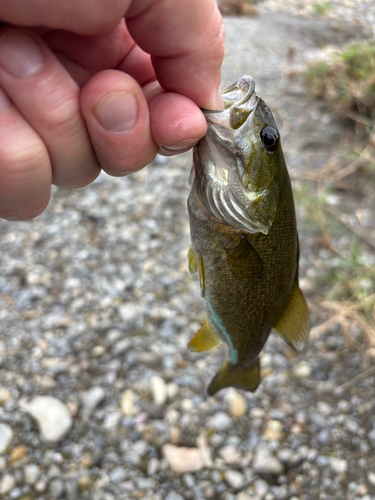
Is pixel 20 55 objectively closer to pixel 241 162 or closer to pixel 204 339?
pixel 241 162

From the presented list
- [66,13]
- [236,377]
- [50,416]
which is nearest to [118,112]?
[66,13]

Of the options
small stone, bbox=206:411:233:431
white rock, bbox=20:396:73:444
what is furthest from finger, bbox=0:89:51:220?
small stone, bbox=206:411:233:431

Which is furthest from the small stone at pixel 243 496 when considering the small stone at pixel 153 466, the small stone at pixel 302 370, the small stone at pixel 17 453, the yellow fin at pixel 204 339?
the small stone at pixel 17 453

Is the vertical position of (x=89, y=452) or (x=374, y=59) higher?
(x=374, y=59)

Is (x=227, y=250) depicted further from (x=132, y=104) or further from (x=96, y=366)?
(x=96, y=366)

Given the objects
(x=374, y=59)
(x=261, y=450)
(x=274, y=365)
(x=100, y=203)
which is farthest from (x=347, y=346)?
(x=374, y=59)

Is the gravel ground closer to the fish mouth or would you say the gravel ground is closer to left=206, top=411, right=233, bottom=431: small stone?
left=206, top=411, right=233, bottom=431: small stone
